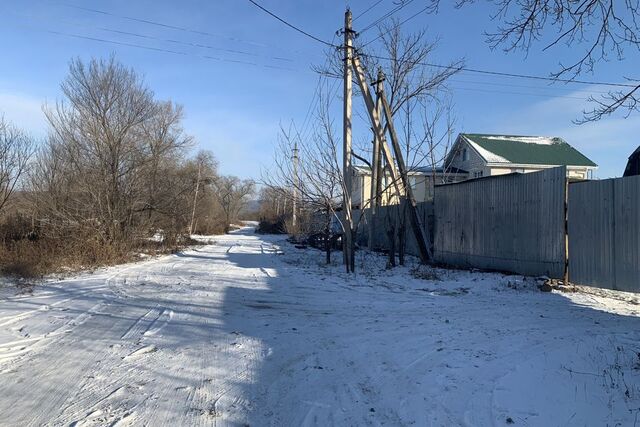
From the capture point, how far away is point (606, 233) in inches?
391

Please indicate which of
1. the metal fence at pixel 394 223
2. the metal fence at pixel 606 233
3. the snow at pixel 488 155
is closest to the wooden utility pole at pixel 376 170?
the metal fence at pixel 394 223

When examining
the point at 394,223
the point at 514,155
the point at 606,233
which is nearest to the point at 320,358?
the point at 606,233

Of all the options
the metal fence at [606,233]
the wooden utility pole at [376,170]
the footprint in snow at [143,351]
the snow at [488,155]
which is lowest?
the footprint in snow at [143,351]

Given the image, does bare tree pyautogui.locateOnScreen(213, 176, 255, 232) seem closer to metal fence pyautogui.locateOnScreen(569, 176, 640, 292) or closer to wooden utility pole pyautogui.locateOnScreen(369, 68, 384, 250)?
wooden utility pole pyautogui.locateOnScreen(369, 68, 384, 250)

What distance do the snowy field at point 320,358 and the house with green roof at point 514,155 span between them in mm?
28498

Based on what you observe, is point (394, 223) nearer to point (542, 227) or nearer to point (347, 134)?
point (347, 134)

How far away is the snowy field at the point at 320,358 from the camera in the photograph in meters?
4.19

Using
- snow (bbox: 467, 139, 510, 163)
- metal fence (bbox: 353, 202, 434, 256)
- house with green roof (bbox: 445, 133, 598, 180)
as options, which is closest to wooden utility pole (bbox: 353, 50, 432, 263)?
metal fence (bbox: 353, 202, 434, 256)

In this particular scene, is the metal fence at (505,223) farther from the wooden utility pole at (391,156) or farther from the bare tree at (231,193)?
the bare tree at (231,193)

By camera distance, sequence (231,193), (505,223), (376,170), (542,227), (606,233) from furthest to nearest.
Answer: (231,193) → (376,170) → (505,223) → (542,227) → (606,233)

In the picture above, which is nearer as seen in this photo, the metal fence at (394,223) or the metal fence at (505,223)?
the metal fence at (505,223)

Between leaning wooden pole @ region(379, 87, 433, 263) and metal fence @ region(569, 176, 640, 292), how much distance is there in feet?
20.5

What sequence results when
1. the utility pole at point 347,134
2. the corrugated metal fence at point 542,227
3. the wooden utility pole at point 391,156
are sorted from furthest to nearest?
1. the wooden utility pole at point 391,156
2. the utility pole at point 347,134
3. the corrugated metal fence at point 542,227

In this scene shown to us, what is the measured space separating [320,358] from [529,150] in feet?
125
